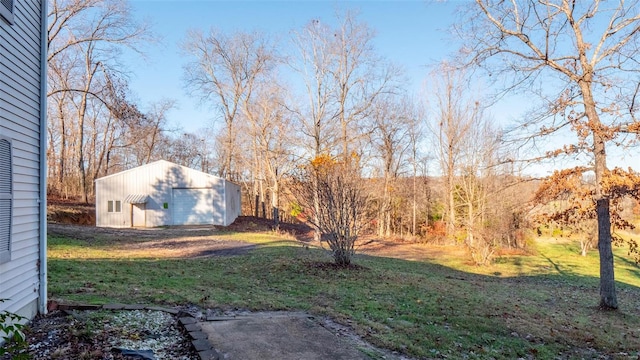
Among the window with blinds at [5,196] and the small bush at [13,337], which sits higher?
the window with blinds at [5,196]

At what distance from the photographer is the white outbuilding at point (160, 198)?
21.0 m

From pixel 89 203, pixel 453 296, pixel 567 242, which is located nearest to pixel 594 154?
pixel 453 296

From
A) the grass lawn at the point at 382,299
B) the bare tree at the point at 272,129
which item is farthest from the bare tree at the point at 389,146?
the grass lawn at the point at 382,299

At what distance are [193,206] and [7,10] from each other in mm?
18972

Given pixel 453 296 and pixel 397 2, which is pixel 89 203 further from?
pixel 453 296

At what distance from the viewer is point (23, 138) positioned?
161 inches

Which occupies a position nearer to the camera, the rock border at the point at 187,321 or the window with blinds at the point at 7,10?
the rock border at the point at 187,321

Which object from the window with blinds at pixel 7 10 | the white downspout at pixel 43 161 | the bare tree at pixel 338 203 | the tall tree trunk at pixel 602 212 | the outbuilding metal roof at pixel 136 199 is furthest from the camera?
the outbuilding metal roof at pixel 136 199

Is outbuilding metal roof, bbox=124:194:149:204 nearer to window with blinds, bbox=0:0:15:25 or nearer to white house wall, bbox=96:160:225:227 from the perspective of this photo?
white house wall, bbox=96:160:225:227

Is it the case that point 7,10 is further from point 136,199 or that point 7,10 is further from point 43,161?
point 136,199

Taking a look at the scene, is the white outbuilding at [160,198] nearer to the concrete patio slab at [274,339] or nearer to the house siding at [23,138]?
the house siding at [23,138]

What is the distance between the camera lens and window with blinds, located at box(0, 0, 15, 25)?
141 inches

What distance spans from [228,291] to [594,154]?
25.0 ft

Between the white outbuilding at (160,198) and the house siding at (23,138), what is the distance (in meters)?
17.7
